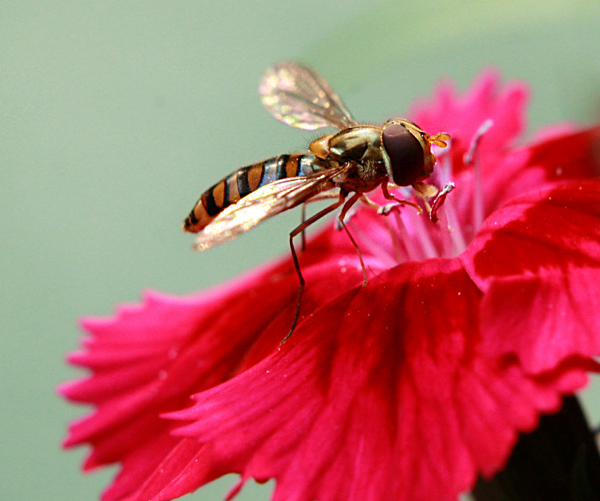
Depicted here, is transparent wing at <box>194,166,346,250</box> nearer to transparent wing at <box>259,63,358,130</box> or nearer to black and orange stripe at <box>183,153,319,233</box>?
black and orange stripe at <box>183,153,319,233</box>

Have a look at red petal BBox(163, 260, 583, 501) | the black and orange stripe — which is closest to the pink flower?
red petal BBox(163, 260, 583, 501)

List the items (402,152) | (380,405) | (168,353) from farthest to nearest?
1. (168,353)
2. (402,152)
3. (380,405)

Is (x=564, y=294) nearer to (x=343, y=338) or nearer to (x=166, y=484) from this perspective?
(x=343, y=338)

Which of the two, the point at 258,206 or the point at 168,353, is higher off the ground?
the point at 258,206

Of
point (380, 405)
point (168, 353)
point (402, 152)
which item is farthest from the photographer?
point (168, 353)

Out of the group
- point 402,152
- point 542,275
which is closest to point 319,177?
point 402,152

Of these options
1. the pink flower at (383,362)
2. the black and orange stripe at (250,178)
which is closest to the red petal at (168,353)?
the pink flower at (383,362)

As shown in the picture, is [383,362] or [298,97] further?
[298,97]

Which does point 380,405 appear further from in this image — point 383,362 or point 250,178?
point 250,178
